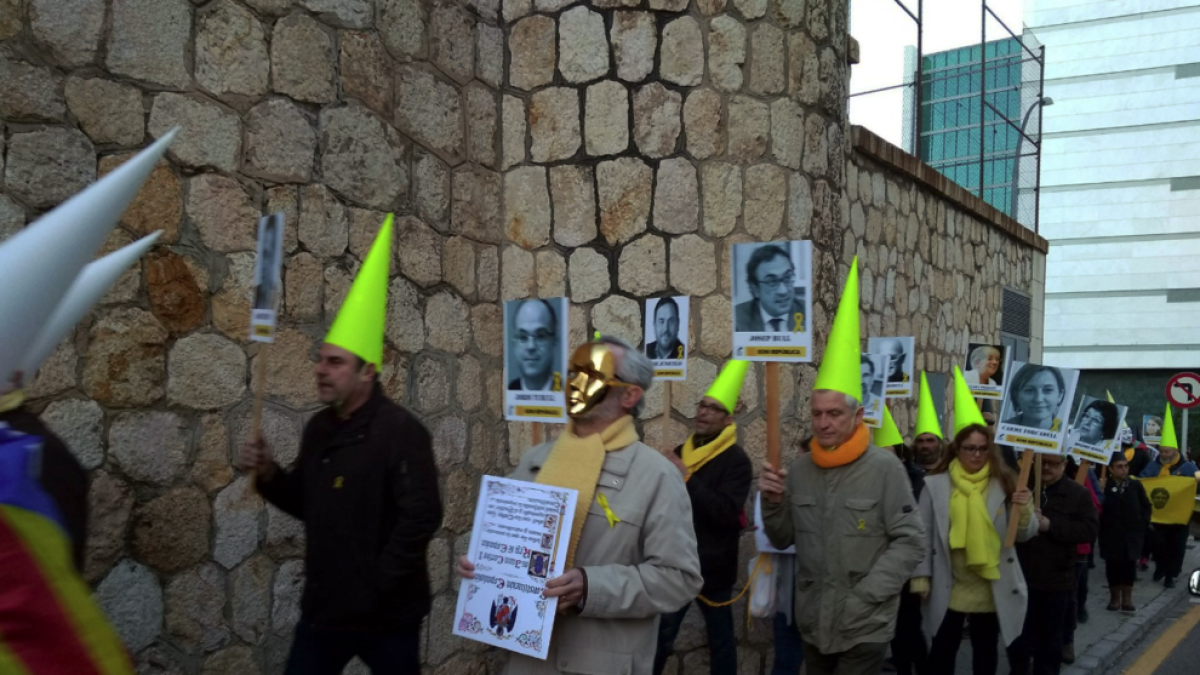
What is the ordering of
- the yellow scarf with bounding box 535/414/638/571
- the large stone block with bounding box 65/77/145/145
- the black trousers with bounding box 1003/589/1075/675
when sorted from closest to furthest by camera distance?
the yellow scarf with bounding box 535/414/638/571
the large stone block with bounding box 65/77/145/145
the black trousers with bounding box 1003/589/1075/675

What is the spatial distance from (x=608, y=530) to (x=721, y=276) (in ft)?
11.7

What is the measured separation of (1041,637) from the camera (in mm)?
6211

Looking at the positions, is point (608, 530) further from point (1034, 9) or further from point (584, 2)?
point (1034, 9)

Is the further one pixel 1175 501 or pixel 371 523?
pixel 1175 501

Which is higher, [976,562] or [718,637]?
[976,562]

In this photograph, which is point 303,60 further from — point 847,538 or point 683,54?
point 847,538

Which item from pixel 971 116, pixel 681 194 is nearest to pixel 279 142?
pixel 681 194

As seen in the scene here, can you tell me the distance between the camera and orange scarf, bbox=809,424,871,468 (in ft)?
15.2

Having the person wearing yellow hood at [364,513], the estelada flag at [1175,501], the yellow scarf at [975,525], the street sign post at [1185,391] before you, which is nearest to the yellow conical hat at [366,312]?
the person wearing yellow hood at [364,513]

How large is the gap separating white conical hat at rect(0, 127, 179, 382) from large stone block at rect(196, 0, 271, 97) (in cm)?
362

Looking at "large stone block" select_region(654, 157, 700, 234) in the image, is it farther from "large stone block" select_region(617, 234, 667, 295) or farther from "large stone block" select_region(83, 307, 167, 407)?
"large stone block" select_region(83, 307, 167, 407)

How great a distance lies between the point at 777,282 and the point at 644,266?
6.27ft

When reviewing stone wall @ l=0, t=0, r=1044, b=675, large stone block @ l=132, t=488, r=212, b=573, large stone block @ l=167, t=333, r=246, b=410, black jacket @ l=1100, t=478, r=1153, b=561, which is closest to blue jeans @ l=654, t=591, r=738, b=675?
stone wall @ l=0, t=0, r=1044, b=675

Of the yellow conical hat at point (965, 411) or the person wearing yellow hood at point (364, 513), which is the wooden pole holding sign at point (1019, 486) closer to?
the yellow conical hat at point (965, 411)
